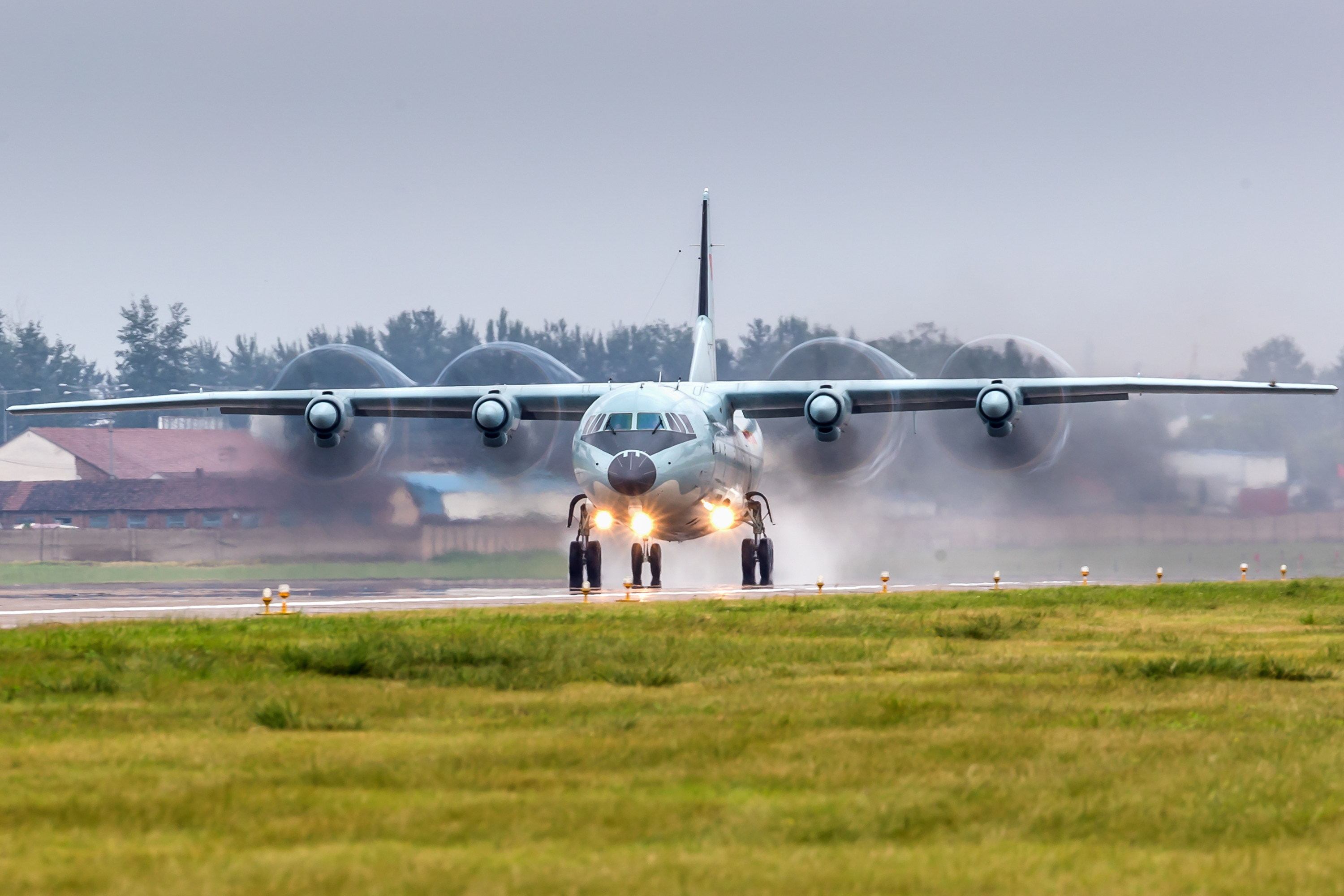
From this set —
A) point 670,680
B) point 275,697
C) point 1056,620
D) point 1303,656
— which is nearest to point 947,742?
point 670,680

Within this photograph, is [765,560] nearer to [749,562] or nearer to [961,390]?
[749,562]

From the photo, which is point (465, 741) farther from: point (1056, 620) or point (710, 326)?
point (710, 326)

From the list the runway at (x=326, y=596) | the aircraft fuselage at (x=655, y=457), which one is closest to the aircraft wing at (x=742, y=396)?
the aircraft fuselage at (x=655, y=457)

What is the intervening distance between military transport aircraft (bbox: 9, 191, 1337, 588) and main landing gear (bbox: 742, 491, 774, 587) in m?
0.04

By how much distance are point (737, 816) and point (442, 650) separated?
828 cm

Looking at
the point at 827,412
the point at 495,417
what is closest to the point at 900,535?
the point at 827,412

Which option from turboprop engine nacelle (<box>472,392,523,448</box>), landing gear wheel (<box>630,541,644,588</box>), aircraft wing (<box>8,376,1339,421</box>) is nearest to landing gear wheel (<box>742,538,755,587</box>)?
landing gear wheel (<box>630,541,644,588</box>)

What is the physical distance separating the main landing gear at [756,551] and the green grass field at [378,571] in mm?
6632

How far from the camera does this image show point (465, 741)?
32.5ft

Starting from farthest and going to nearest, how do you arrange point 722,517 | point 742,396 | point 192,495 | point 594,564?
point 192,495 < point 742,396 < point 722,517 < point 594,564

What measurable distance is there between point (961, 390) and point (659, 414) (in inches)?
338

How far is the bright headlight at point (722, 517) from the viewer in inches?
1428

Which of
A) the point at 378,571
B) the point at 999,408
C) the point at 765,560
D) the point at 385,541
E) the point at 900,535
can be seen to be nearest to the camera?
the point at 999,408

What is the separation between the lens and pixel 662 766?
30.0ft
